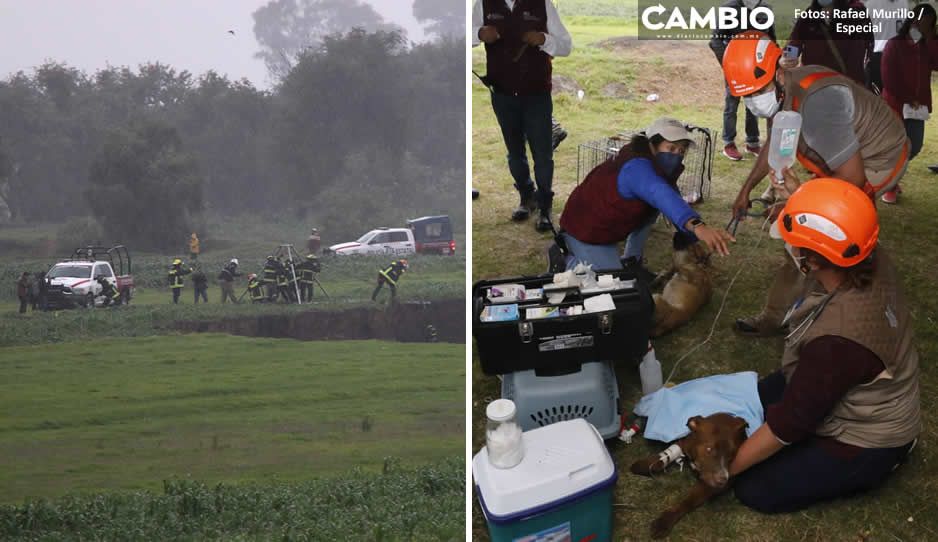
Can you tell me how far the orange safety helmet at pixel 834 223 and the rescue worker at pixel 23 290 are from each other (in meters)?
2.68

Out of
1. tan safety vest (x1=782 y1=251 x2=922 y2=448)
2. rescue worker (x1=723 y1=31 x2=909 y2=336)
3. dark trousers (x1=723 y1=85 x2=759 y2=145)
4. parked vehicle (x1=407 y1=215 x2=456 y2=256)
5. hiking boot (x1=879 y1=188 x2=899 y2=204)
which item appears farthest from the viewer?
dark trousers (x1=723 y1=85 x2=759 y2=145)

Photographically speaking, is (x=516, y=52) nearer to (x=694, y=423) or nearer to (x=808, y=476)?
(x=694, y=423)

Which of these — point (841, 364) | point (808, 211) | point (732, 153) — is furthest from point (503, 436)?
point (732, 153)

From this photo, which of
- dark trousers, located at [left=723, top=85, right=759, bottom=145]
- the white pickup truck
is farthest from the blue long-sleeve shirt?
dark trousers, located at [left=723, top=85, right=759, bottom=145]

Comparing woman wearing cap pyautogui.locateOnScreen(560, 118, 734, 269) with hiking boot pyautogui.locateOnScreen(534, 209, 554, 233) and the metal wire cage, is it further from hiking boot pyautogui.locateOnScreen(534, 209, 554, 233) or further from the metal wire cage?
the metal wire cage

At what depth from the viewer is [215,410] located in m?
2.74

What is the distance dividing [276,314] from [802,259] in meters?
2.03

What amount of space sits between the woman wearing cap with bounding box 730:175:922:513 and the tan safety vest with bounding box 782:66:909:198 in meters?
0.74

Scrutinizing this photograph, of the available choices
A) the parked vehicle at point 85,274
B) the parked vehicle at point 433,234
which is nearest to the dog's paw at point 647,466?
the parked vehicle at point 433,234

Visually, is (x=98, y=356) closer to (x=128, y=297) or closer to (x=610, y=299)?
(x=128, y=297)

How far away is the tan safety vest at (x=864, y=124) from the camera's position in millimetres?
2146

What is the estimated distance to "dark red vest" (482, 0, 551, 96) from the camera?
2992 millimetres

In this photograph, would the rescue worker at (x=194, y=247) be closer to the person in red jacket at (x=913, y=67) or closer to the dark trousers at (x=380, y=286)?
the dark trousers at (x=380, y=286)

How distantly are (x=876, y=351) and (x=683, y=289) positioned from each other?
1270 millimetres
